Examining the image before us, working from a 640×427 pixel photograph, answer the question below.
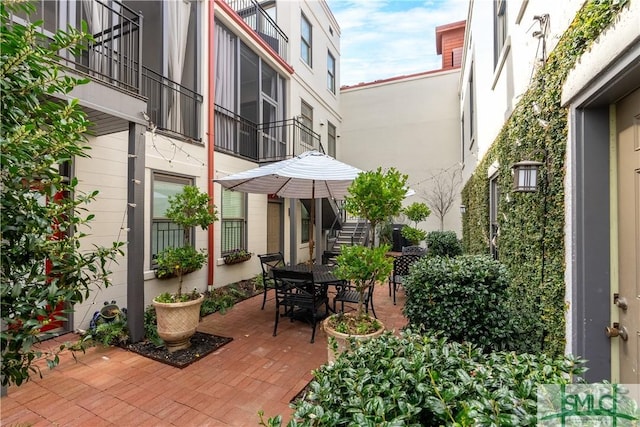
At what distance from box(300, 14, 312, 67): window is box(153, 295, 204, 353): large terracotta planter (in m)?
9.37

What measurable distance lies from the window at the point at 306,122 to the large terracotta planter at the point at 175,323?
7.26 m

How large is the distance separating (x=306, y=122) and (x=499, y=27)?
6909 millimetres

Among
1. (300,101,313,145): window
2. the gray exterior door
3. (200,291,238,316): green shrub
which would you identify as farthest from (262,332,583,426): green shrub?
(300,101,313,145): window

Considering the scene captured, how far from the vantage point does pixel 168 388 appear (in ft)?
9.69

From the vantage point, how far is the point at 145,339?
3.99m

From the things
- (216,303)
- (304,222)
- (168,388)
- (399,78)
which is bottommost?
(168,388)

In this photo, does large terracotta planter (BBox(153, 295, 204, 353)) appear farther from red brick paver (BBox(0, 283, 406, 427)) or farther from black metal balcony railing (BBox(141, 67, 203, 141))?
black metal balcony railing (BBox(141, 67, 203, 141))

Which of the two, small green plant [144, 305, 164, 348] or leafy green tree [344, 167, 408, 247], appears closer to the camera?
leafy green tree [344, 167, 408, 247]

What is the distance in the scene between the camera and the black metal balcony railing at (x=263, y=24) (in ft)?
28.5

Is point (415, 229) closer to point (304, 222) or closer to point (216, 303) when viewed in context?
point (304, 222)

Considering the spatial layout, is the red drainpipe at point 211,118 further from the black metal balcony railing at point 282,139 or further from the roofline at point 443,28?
the roofline at point 443,28

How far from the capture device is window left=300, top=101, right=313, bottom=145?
9992 millimetres

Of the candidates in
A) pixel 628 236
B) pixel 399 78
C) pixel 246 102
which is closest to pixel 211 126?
pixel 246 102

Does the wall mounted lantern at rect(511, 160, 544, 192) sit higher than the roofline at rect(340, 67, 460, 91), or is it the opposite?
the roofline at rect(340, 67, 460, 91)
